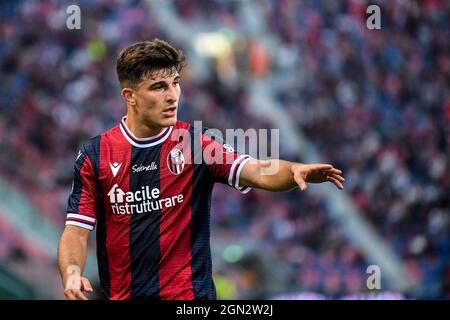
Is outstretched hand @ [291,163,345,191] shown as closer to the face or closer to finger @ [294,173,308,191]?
finger @ [294,173,308,191]

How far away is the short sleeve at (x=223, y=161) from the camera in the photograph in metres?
4.64

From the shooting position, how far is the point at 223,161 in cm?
466

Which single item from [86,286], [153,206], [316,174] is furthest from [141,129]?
[316,174]

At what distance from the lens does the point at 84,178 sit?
4.69 metres

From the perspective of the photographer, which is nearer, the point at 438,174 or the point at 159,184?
A: the point at 159,184

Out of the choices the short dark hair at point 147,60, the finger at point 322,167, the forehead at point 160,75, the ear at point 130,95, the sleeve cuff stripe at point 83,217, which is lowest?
the sleeve cuff stripe at point 83,217

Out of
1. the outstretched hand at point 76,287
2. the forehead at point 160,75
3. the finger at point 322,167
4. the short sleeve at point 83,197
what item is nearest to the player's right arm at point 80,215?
the short sleeve at point 83,197

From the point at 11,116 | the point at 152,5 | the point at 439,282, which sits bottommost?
the point at 439,282

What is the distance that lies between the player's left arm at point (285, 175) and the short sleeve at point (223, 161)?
0.04 metres

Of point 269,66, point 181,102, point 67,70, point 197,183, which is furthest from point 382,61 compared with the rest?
point 197,183

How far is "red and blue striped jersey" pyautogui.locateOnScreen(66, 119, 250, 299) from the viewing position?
15.0ft

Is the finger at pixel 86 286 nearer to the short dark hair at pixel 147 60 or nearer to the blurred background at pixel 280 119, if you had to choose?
the short dark hair at pixel 147 60

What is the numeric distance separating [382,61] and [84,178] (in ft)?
32.5
